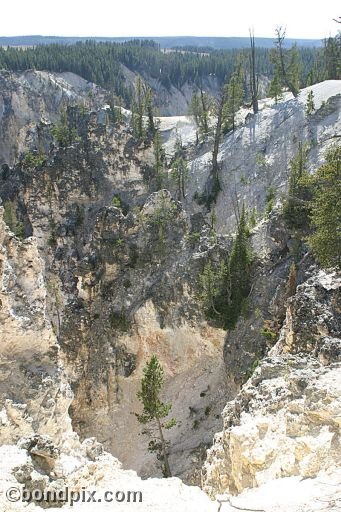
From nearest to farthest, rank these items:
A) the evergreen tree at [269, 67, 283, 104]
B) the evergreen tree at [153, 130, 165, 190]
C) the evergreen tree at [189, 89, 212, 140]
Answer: the evergreen tree at [153, 130, 165, 190]
the evergreen tree at [269, 67, 283, 104]
the evergreen tree at [189, 89, 212, 140]

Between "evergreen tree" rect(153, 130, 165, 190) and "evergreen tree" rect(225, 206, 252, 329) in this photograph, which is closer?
"evergreen tree" rect(225, 206, 252, 329)

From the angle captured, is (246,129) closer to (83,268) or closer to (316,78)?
(316,78)

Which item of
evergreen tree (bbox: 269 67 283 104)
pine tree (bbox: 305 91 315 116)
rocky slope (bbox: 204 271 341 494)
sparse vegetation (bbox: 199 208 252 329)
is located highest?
evergreen tree (bbox: 269 67 283 104)

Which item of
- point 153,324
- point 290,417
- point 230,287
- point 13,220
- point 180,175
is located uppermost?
point 290,417

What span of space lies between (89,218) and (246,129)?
36.4 metres

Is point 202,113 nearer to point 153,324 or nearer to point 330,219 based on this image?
point 153,324

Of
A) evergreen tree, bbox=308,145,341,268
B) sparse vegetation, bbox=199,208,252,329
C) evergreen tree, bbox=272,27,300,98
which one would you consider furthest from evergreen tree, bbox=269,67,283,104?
evergreen tree, bbox=308,145,341,268

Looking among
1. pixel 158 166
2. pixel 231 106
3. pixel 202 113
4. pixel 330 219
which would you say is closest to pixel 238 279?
pixel 330 219

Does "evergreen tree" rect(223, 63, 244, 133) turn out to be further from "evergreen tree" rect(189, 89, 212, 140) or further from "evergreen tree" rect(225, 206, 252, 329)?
"evergreen tree" rect(225, 206, 252, 329)

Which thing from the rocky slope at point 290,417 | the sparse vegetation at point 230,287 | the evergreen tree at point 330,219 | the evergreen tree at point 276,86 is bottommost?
the sparse vegetation at point 230,287

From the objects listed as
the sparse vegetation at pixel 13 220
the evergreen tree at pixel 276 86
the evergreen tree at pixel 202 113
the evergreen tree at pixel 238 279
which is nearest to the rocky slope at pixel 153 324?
the sparse vegetation at pixel 13 220

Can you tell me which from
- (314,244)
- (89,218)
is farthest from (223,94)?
(314,244)

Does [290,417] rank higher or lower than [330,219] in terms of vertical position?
lower

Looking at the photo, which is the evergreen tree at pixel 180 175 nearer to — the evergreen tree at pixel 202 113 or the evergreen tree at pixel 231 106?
the evergreen tree at pixel 231 106
